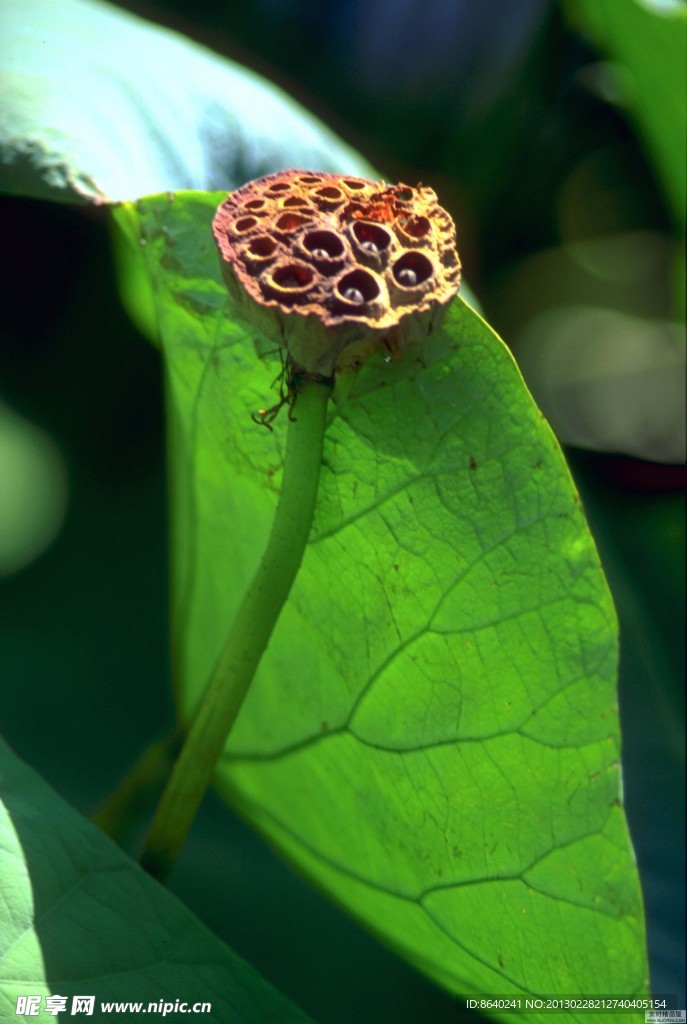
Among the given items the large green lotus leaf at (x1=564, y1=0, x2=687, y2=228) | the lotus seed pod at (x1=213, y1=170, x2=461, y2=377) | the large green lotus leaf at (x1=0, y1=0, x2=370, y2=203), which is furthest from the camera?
the large green lotus leaf at (x1=564, y1=0, x2=687, y2=228)

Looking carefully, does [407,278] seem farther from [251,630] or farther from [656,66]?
[656,66]

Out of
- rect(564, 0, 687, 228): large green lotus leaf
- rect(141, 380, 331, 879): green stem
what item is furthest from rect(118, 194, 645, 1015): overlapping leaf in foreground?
rect(564, 0, 687, 228): large green lotus leaf

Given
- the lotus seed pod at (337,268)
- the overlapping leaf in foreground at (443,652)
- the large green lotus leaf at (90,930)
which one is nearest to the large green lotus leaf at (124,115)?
the overlapping leaf in foreground at (443,652)

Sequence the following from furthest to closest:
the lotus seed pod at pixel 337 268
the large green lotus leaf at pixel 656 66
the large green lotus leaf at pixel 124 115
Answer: the large green lotus leaf at pixel 656 66 < the large green lotus leaf at pixel 124 115 < the lotus seed pod at pixel 337 268

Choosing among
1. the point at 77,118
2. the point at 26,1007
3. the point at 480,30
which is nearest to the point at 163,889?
the point at 26,1007

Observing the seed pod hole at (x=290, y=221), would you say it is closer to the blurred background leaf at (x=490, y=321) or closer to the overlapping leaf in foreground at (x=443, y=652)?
the overlapping leaf in foreground at (x=443, y=652)

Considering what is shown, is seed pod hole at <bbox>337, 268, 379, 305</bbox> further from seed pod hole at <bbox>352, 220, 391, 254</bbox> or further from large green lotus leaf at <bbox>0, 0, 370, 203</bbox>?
large green lotus leaf at <bbox>0, 0, 370, 203</bbox>
